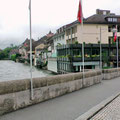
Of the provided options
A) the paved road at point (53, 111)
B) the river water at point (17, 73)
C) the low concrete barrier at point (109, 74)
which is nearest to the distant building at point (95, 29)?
the river water at point (17, 73)

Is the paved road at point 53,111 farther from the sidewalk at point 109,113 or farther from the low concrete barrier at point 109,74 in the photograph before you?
the low concrete barrier at point 109,74

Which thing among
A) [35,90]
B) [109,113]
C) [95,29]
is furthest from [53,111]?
[95,29]

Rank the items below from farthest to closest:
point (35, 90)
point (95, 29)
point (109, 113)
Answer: point (95, 29) → point (35, 90) → point (109, 113)

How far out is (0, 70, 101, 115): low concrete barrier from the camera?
Answer: 5.76m

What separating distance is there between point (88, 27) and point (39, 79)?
41403mm

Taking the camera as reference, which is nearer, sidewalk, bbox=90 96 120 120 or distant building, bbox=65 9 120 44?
sidewalk, bbox=90 96 120 120

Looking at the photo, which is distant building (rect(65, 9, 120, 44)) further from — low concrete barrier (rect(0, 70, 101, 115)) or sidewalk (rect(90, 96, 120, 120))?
sidewalk (rect(90, 96, 120, 120))

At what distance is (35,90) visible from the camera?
6.96 metres

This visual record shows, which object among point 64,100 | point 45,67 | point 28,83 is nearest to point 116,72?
point 64,100

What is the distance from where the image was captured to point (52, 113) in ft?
19.8

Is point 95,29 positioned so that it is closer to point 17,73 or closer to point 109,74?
point 17,73

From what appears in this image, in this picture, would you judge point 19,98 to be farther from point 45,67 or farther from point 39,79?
point 45,67

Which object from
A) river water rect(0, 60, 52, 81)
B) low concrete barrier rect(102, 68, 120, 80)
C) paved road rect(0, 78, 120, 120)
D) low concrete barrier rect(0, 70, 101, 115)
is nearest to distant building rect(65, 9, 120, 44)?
river water rect(0, 60, 52, 81)

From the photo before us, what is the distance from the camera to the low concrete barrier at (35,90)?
5.76 meters
